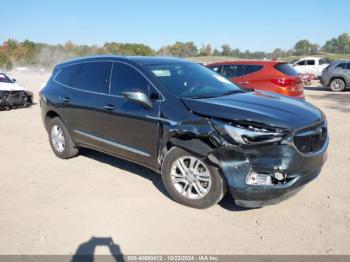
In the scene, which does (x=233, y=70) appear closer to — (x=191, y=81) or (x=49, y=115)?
(x=49, y=115)

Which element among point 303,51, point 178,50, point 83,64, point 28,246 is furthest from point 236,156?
point 303,51

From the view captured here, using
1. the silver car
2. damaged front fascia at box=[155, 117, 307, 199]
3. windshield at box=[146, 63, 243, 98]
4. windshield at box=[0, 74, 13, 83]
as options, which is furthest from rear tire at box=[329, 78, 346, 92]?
damaged front fascia at box=[155, 117, 307, 199]

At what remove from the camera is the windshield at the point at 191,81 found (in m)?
4.80

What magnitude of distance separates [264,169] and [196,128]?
864 mm

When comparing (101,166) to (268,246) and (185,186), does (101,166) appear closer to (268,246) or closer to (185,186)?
(185,186)

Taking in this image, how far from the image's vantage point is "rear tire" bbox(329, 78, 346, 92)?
1909 centimetres

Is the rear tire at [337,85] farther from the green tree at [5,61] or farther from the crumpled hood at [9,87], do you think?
the green tree at [5,61]

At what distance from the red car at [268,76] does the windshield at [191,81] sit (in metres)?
4.17

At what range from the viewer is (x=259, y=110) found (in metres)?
4.13

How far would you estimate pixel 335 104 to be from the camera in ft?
45.6

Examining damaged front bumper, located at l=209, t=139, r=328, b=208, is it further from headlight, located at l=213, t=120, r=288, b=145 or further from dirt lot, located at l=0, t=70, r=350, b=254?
dirt lot, located at l=0, t=70, r=350, b=254

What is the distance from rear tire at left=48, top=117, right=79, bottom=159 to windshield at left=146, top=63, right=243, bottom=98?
2238 mm

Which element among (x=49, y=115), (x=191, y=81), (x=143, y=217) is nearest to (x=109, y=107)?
(x=191, y=81)

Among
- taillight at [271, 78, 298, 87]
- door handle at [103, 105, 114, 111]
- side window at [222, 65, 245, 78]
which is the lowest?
door handle at [103, 105, 114, 111]
